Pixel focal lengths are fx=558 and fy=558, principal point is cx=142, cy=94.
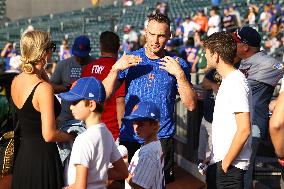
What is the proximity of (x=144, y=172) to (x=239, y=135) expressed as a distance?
67 cm

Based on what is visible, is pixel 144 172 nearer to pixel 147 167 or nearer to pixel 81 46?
pixel 147 167

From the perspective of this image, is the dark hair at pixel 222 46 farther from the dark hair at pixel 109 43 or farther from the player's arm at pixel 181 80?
the dark hair at pixel 109 43

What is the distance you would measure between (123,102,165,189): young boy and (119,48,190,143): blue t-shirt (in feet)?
1.45

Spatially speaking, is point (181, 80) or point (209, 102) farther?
point (209, 102)

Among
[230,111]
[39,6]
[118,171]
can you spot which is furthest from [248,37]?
[39,6]

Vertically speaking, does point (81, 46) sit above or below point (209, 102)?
above

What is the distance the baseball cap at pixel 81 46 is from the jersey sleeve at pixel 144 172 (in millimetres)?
2989

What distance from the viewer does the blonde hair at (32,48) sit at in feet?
12.2

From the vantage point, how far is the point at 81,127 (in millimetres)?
3777

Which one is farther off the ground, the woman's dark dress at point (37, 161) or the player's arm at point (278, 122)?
the player's arm at point (278, 122)

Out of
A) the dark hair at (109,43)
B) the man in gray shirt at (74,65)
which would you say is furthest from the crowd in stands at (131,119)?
the man in gray shirt at (74,65)

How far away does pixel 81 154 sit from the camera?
10.4 ft

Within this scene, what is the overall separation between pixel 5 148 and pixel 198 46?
12.1 m

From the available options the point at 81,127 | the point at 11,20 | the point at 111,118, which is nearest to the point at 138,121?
the point at 81,127
